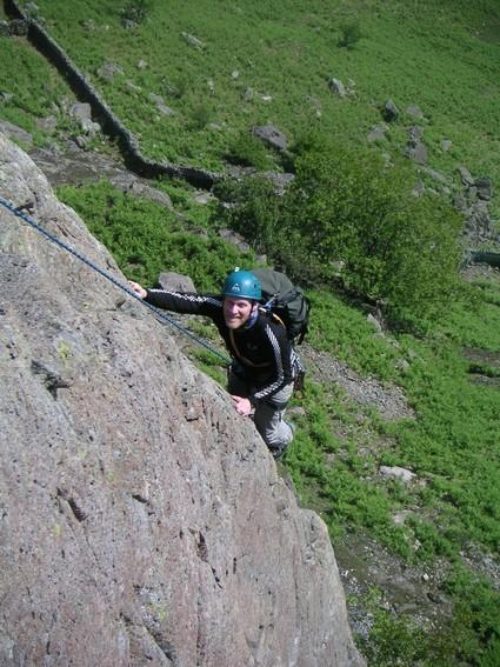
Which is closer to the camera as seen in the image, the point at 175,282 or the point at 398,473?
the point at 398,473

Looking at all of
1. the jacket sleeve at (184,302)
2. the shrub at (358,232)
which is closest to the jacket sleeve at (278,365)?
the jacket sleeve at (184,302)

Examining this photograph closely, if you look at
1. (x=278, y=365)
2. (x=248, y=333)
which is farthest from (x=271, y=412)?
(x=248, y=333)

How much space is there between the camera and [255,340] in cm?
911

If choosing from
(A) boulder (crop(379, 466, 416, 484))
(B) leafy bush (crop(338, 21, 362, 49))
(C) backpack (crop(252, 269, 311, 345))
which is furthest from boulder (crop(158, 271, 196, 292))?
(B) leafy bush (crop(338, 21, 362, 49))

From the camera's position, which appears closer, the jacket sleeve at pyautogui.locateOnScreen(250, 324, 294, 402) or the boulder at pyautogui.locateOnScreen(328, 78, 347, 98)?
the jacket sleeve at pyautogui.locateOnScreen(250, 324, 294, 402)

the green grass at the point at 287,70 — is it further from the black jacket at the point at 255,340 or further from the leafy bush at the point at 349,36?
the black jacket at the point at 255,340

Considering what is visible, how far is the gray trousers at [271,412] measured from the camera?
10.1 m

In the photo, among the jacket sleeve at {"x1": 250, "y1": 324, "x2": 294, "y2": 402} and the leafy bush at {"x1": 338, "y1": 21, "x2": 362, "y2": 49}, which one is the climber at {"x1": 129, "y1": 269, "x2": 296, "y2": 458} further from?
the leafy bush at {"x1": 338, "y1": 21, "x2": 362, "y2": 49}

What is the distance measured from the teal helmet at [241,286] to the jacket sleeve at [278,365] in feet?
1.98

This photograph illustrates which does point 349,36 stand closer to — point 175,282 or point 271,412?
point 175,282

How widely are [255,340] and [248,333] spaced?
0.13m

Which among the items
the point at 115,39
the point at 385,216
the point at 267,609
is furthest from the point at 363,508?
the point at 115,39

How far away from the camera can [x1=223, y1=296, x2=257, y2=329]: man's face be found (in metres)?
8.56

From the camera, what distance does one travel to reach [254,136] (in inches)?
1832
